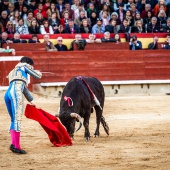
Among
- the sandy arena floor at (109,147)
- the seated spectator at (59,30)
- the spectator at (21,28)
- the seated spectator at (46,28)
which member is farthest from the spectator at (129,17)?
the sandy arena floor at (109,147)

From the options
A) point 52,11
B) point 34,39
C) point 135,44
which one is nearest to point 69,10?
point 52,11

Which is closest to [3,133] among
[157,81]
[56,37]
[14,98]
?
[14,98]

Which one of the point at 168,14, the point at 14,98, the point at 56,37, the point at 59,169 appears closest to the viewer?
the point at 59,169

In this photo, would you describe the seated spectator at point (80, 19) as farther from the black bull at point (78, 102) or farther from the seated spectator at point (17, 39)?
the black bull at point (78, 102)

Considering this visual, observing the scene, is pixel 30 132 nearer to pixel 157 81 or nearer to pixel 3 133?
pixel 3 133

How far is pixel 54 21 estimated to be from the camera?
15.4 metres

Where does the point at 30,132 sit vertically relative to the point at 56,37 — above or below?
below

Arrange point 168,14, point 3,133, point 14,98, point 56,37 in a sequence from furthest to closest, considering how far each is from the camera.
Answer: point 168,14 < point 56,37 < point 3,133 < point 14,98

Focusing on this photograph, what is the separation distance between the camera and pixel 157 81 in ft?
53.3

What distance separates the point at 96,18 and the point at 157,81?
2.01 metres

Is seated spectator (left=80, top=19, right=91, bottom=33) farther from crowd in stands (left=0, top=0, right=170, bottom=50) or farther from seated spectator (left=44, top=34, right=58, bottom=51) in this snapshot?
seated spectator (left=44, top=34, right=58, bottom=51)

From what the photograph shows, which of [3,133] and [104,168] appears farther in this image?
[3,133]

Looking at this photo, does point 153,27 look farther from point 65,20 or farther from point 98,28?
point 65,20

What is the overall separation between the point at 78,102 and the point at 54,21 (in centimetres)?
655
